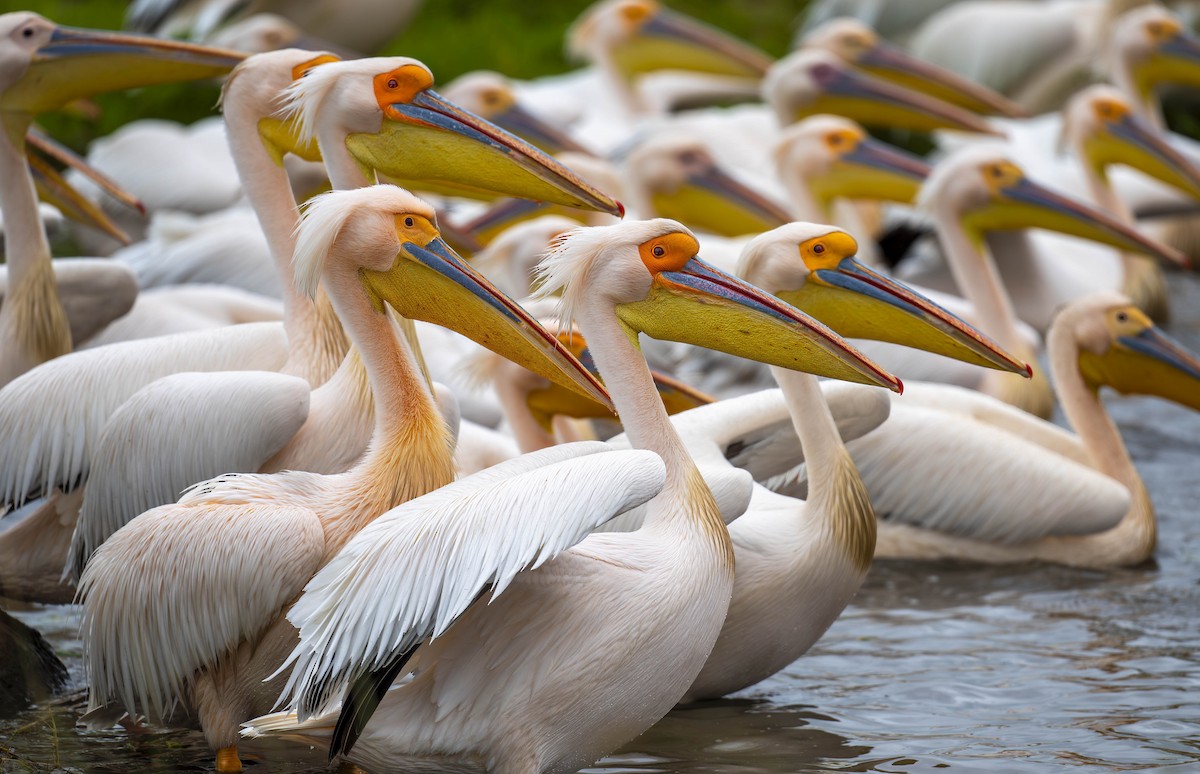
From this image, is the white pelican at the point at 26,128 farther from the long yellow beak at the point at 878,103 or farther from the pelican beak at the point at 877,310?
the long yellow beak at the point at 878,103

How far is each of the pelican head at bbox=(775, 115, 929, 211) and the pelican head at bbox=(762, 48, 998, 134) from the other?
1.24 metres

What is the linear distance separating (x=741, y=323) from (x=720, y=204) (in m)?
4.24

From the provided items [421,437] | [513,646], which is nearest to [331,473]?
[421,437]

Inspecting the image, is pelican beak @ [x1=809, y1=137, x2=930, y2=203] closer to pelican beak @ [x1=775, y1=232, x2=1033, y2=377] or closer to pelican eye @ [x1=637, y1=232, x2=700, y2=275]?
→ pelican beak @ [x1=775, y1=232, x2=1033, y2=377]

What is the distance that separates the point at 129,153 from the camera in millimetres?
8227

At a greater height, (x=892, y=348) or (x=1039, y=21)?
(x=1039, y=21)

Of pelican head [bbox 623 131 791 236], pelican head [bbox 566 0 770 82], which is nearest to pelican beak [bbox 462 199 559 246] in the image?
pelican head [bbox 623 131 791 236]

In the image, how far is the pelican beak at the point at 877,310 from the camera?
13.1 ft

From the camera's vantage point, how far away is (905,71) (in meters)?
9.76

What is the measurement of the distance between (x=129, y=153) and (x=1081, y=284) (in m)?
4.55

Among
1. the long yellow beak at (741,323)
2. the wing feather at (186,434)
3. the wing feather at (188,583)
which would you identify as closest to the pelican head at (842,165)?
the long yellow beak at (741,323)

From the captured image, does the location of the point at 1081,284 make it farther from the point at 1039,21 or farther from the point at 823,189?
the point at 1039,21

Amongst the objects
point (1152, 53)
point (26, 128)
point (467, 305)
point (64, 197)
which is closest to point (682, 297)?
point (467, 305)

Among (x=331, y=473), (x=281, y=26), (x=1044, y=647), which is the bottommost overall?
(x=1044, y=647)
